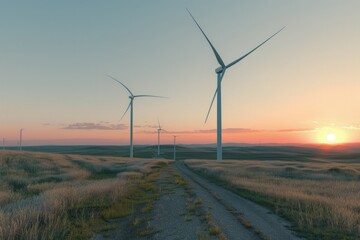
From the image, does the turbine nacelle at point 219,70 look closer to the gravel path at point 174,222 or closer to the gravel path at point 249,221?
the gravel path at point 249,221

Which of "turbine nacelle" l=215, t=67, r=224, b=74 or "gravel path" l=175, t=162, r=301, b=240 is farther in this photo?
"turbine nacelle" l=215, t=67, r=224, b=74

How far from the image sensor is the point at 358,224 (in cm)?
1537

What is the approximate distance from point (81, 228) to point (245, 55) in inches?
1940

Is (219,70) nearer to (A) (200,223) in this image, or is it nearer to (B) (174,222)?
(B) (174,222)

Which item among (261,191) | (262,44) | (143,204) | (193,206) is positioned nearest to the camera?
(193,206)

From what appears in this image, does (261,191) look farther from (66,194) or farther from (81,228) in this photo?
(81,228)

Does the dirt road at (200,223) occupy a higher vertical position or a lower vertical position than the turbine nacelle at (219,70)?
lower

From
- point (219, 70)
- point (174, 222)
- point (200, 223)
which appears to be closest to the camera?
point (200, 223)

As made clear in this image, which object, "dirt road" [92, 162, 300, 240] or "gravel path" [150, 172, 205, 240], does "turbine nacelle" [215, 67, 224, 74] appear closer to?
"dirt road" [92, 162, 300, 240]

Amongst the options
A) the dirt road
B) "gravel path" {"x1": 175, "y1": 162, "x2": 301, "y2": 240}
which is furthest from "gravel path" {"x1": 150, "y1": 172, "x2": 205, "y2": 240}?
"gravel path" {"x1": 175, "y1": 162, "x2": 301, "y2": 240}

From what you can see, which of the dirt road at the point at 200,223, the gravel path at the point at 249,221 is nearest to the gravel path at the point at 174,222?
the dirt road at the point at 200,223

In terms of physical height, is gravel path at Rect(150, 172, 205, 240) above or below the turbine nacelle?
below

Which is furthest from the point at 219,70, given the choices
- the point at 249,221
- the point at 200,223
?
the point at 200,223

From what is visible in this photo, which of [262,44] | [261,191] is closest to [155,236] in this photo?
[261,191]
